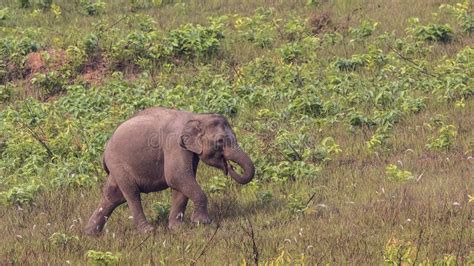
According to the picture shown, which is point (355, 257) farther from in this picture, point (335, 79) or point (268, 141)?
point (335, 79)

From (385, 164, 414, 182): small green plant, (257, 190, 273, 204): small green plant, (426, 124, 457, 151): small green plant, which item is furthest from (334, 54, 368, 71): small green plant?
(257, 190, 273, 204): small green plant

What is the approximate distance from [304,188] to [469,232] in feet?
8.50

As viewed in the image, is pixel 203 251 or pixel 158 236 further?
pixel 158 236

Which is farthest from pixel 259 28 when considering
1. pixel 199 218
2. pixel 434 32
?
pixel 199 218

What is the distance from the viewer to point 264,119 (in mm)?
14969

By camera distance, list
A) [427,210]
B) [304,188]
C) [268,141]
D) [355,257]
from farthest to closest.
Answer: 1. [268,141]
2. [304,188]
3. [427,210]
4. [355,257]

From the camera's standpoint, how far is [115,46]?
60.3ft

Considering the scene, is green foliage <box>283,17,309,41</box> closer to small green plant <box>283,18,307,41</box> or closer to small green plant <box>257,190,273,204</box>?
small green plant <box>283,18,307,41</box>

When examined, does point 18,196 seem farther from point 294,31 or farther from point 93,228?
point 294,31

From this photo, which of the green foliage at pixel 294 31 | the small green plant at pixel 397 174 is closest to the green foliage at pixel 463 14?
the green foliage at pixel 294 31

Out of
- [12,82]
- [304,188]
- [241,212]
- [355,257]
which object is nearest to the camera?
[355,257]

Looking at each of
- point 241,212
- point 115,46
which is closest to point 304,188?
point 241,212

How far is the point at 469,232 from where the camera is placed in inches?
372

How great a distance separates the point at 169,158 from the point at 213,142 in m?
0.48
